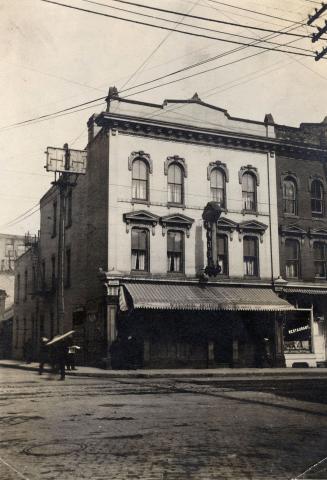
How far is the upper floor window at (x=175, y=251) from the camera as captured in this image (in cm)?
2536

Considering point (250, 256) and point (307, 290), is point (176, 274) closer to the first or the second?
point (250, 256)

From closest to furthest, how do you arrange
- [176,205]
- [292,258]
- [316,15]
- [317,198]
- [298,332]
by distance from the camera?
[316,15] → [176,205] → [298,332] → [292,258] → [317,198]

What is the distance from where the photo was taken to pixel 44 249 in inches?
1421

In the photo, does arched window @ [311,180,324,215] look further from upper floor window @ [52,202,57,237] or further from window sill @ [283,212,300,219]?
upper floor window @ [52,202,57,237]

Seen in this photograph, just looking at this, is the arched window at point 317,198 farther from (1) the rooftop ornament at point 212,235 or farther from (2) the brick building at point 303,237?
(1) the rooftop ornament at point 212,235

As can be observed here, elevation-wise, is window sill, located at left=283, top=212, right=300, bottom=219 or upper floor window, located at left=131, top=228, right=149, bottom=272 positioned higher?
window sill, located at left=283, top=212, right=300, bottom=219

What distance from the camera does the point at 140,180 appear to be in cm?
2528

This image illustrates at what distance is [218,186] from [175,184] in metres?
2.40

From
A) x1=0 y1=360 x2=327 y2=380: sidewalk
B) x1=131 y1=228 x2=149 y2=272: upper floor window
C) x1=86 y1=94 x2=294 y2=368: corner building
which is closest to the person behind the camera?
x1=0 y1=360 x2=327 y2=380: sidewalk

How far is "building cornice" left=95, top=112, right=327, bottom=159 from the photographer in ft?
81.5

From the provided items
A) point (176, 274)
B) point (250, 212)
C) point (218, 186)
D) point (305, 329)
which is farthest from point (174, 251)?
point (305, 329)

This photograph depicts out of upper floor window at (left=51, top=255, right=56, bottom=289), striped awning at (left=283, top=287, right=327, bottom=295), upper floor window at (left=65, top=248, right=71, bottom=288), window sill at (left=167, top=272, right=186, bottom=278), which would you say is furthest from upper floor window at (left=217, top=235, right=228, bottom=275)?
upper floor window at (left=51, top=255, right=56, bottom=289)

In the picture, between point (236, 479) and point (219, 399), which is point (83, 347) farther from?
point (236, 479)

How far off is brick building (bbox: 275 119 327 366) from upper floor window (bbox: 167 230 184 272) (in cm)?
555
